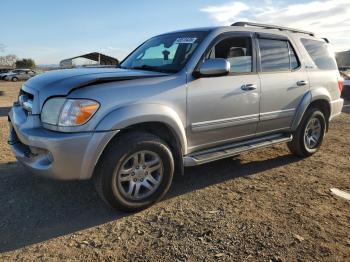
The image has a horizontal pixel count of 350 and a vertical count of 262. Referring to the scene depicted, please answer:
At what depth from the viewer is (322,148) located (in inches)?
262

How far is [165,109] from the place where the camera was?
3889 mm

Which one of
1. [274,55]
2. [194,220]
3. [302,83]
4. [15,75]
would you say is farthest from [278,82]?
[15,75]

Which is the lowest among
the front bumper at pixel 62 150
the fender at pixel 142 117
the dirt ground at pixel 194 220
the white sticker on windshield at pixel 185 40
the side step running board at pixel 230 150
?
the dirt ground at pixel 194 220

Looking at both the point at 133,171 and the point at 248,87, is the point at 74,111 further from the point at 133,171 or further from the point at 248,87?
the point at 248,87

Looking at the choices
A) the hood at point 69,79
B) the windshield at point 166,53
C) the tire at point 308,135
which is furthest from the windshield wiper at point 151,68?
the tire at point 308,135

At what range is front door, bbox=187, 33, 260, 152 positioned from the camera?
13.9ft

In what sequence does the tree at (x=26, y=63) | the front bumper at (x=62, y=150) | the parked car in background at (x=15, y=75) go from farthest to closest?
A: the tree at (x=26, y=63)
the parked car in background at (x=15, y=75)
the front bumper at (x=62, y=150)

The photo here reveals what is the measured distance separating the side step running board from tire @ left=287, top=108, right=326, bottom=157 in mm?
260

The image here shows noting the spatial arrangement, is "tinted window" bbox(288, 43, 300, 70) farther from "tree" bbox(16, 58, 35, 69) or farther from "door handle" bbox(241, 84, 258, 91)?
"tree" bbox(16, 58, 35, 69)

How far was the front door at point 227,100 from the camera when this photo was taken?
4.23 metres

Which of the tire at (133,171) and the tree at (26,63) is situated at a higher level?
the tree at (26,63)

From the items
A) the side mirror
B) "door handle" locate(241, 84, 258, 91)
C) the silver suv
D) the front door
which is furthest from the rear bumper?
the side mirror

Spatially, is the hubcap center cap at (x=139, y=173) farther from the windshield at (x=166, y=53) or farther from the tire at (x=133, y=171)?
the windshield at (x=166, y=53)

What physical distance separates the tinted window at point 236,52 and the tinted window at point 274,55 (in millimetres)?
238
